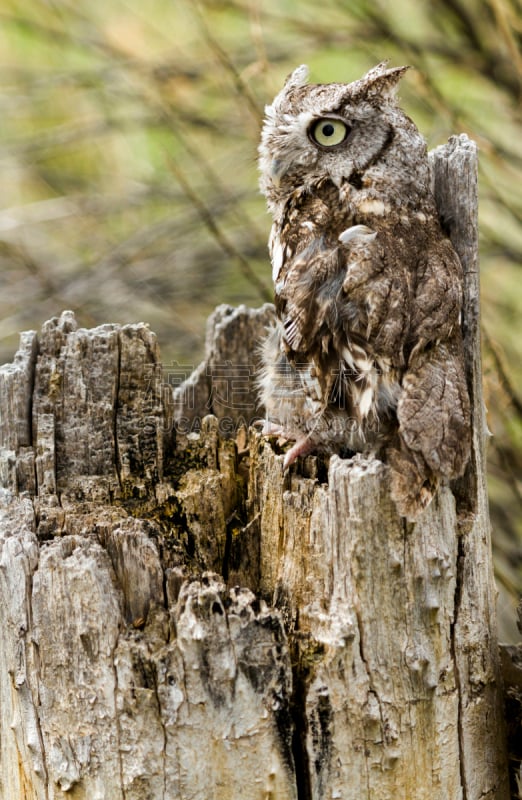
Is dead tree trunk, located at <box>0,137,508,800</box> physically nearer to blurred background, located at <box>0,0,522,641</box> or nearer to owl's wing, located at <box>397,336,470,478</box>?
owl's wing, located at <box>397,336,470,478</box>

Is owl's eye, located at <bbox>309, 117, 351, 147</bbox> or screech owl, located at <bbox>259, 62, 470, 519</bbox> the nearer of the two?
screech owl, located at <bbox>259, 62, 470, 519</bbox>

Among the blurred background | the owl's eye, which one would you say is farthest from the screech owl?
the blurred background

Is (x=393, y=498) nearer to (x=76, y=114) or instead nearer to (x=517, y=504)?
(x=517, y=504)

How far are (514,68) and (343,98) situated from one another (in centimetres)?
166

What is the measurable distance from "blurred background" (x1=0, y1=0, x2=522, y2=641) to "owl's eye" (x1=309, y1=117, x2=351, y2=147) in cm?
128

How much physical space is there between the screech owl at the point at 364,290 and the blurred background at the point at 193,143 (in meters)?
1.21

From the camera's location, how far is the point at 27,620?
1.83 meters

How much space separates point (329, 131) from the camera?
91.4 inches

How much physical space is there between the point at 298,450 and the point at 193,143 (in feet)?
8.31

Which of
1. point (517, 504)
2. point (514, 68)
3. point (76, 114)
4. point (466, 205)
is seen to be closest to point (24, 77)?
point (76, 114)

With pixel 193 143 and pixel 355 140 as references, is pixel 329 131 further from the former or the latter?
pixel 193 143

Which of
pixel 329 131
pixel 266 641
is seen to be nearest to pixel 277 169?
pixel 329 131

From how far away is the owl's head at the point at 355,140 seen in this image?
7.39 ft

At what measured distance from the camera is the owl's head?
2254mm
